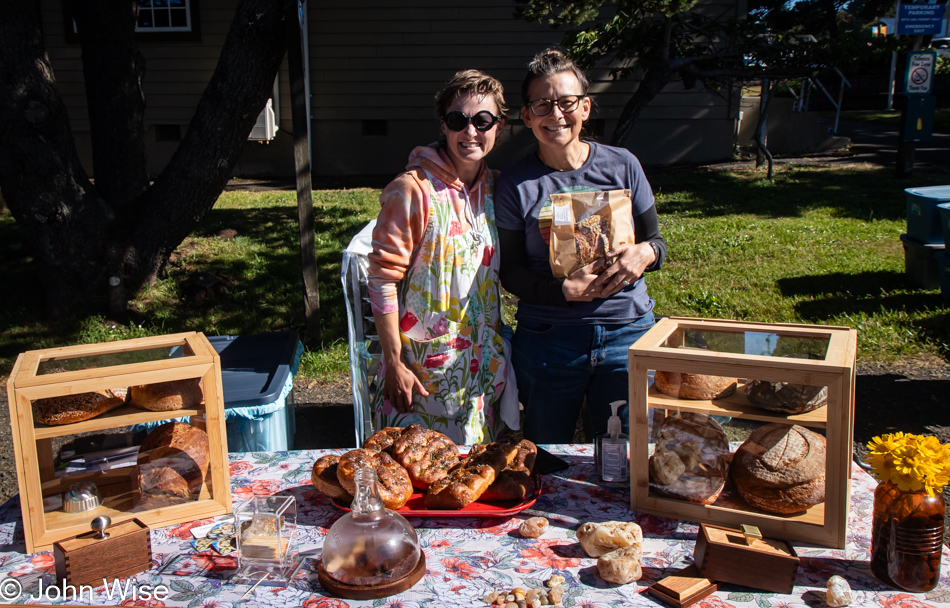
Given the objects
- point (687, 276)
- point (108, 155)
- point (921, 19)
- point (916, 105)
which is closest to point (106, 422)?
point (108, 155)

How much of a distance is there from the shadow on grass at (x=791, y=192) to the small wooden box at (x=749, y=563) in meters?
7.91

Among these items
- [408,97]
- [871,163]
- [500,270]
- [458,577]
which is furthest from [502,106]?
[871,163]

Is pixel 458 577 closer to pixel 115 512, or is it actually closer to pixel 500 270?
pixel 115 512

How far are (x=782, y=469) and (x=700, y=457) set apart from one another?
20 centimetres

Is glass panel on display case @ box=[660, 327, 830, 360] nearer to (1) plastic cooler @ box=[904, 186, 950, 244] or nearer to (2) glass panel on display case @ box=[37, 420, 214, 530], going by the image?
(2) glass panel on display case @ box=[37, 420, 214, 530]

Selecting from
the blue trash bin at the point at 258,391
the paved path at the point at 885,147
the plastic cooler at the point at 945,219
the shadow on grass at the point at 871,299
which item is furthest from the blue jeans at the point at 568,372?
the paved path at the point at 885,147

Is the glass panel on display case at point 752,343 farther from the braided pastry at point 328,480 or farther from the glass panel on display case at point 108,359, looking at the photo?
the glass panel on display case at point 108,359

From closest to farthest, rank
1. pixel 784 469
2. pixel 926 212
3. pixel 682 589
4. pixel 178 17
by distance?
pixel 682 589
pixel 784 469
pixel 926 212
pixel 178 17

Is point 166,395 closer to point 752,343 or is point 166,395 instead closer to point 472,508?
point 472,508

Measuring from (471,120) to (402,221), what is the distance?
1.27 feet

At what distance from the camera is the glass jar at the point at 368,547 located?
1.54 m

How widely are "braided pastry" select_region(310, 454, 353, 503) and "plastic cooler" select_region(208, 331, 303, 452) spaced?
75 centimetres

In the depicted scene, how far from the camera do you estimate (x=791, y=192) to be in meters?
10.3

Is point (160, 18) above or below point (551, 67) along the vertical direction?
above
